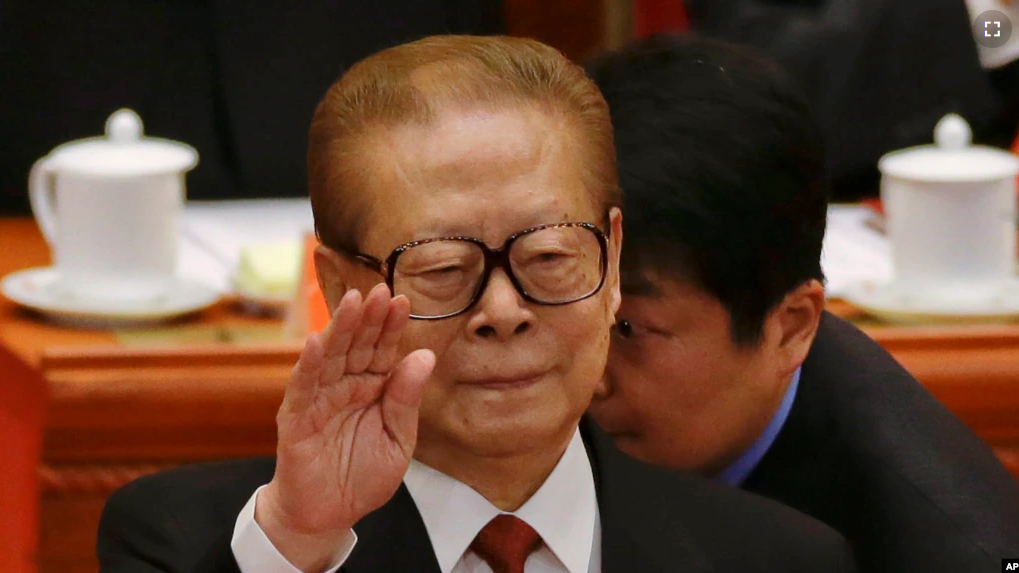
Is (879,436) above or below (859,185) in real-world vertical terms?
above

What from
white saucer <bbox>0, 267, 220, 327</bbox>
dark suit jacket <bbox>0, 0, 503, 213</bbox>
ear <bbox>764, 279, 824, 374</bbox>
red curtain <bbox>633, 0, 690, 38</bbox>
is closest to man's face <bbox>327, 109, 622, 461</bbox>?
ear <bbox>764, 279, 824, 374</bbox>

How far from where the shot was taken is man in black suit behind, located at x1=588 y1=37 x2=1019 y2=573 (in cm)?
136

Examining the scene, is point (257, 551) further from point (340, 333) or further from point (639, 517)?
point (639, 517)

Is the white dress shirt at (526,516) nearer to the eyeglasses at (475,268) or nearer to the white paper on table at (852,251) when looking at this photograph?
the eyeglasses at (475,268)

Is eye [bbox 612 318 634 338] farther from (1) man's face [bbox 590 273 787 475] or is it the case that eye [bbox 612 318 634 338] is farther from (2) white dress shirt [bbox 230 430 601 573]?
(2) white dress shirt [bbox 230 430 601 573]

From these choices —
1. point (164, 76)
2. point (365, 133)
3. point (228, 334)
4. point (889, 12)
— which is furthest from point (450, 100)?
point (164, 76)

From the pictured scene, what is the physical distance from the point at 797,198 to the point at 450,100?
1.68 feet

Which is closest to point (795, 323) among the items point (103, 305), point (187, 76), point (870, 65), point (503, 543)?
point (503, 543)

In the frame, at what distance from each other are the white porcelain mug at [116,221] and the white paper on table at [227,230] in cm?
7

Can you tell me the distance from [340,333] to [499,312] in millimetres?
119

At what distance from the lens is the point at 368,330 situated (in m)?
0.92

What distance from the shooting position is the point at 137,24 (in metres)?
3.16

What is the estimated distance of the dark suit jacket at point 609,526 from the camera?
1.07 metres

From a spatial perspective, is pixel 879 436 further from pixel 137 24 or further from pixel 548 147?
pixel 137 24
